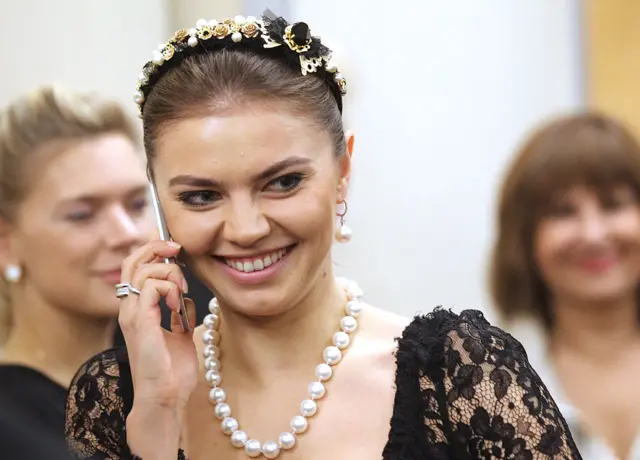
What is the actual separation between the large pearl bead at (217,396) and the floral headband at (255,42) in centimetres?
44

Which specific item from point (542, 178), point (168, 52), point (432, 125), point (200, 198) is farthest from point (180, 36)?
point (432, 125)

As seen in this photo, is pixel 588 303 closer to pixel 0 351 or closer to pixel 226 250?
pixel 226 250

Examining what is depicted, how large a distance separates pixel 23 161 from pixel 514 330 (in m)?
1.08

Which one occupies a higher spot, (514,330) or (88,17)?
(88,17)

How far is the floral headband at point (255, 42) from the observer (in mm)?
1070

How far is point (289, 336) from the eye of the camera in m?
1.15

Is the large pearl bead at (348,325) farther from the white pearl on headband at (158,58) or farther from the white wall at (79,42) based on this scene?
the white wall at (79,42)

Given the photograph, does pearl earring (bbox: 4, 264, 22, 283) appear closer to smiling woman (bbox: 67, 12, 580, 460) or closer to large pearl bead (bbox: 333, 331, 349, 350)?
smiling woman (bbox: 67, 12, 580, 460)

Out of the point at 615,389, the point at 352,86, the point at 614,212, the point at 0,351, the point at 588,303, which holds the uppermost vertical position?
the point at 352,86

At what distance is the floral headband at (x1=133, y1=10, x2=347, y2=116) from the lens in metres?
1.07

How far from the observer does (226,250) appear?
106 cm

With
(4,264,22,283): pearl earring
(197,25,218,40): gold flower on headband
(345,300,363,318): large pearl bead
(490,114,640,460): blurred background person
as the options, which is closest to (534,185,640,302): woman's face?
(490,114,640,460): blurred background person

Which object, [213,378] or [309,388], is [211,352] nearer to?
[213,378]

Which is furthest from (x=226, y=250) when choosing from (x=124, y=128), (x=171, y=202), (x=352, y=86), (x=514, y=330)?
(x=352, y=86)
